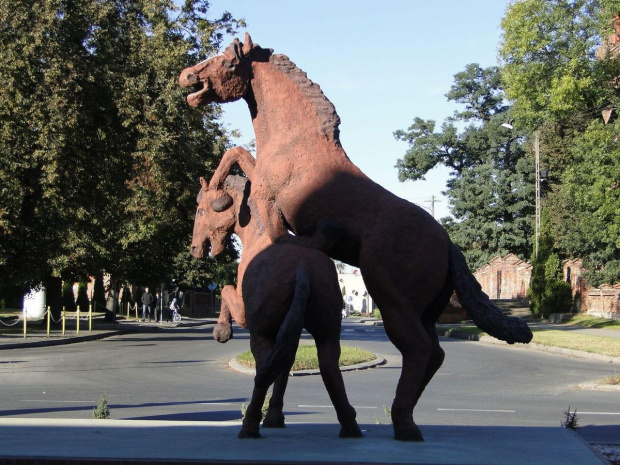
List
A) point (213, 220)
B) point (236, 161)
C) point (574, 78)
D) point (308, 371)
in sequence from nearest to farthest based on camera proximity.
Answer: point (236, 161)
point (213, 220)
point (308, 371)
point (574, 78)

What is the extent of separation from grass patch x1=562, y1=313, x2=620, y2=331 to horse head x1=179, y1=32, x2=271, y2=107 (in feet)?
110

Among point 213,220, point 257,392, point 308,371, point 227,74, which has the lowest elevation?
point 308,371

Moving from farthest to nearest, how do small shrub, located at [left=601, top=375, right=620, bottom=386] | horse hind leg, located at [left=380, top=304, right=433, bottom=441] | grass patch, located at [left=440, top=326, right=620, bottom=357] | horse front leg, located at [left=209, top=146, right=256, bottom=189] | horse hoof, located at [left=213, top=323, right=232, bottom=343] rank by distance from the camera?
1. grass patch, located at [left=440, top=326, right=620, bottom=357]
2. small shrub, located at [left=601, top=375, right=620, bottom=386]
3. horse hoof, located at [left=213, top=323, right=232, bottom=343]
4. horse front leg, located at [left=209, top=146, right=256, bottom=189]
5. horse hind leg, located at [left=380, top=304, right=433, bottom=441]

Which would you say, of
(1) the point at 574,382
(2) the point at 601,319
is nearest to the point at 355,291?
(2) the point at 601,319

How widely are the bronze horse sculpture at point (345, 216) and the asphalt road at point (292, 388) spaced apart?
11.1ft

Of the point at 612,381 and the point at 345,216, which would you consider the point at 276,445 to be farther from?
the point at 612,381

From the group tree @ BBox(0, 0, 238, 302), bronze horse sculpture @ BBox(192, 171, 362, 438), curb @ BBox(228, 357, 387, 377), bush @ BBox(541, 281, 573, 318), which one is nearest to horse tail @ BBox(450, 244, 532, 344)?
bronze horse sculpture @ BBox(192, 171, 362, 438)

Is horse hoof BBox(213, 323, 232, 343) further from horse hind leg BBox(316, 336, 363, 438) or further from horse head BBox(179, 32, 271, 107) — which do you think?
horse head BBox(179, 32, 271, 107)

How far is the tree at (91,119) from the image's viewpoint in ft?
89.0

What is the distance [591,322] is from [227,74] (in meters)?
37.2

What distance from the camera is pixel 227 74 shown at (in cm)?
A: 812

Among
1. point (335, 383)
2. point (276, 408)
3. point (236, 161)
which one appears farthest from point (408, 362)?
point (236, 161)

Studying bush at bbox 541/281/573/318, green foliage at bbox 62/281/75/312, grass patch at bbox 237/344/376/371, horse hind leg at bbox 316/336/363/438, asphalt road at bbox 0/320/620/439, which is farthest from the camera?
green foliage at bbox 62/281/75/312

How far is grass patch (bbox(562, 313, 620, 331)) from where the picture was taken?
132ft
